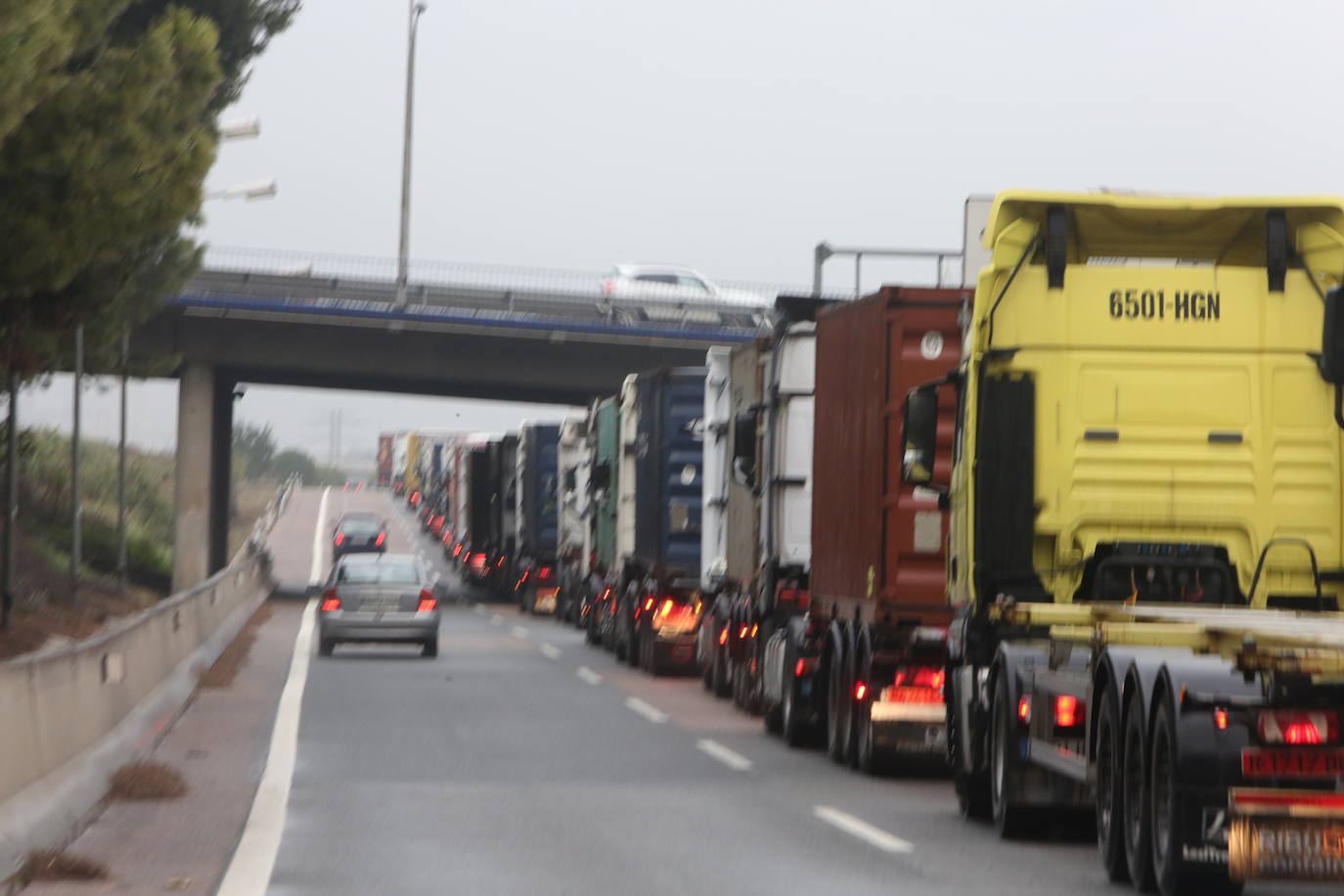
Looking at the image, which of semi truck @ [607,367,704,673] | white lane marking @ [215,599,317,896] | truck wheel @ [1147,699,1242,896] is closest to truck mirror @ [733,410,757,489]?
white lane marking @ [215,599,317,896]

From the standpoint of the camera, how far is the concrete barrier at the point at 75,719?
11.9 metres

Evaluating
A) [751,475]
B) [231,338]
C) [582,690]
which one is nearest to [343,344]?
[231,338]

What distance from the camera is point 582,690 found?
26.6 m

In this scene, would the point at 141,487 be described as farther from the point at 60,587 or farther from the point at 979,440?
the point at 979,440

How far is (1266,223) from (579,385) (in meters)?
44.8

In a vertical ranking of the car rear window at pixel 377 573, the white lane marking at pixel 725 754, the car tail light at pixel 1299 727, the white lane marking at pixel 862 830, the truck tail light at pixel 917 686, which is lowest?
the white lane marking at pixel 725 754

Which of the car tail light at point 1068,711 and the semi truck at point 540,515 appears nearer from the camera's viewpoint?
the car tail light at point 1068,711

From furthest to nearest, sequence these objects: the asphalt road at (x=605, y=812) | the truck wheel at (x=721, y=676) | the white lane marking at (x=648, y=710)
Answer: the truck wheel at (x=721, y=676) < the white lane marking at (x=648, y=710) < the asphalt road at (x=605, y=812)

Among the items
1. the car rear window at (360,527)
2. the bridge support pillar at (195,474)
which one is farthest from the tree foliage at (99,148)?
the car rear window at (360,527)

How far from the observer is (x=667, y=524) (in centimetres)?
3038

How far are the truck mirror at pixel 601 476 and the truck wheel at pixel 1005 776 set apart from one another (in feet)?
78.2

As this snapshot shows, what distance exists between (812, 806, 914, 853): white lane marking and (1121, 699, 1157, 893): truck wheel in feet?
6.47

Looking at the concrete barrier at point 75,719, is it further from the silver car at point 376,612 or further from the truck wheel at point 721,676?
the silver car at point 376,612

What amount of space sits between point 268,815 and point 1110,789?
5150mm
